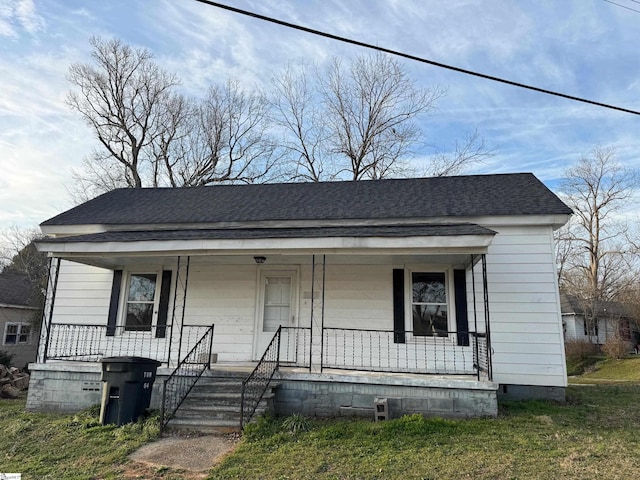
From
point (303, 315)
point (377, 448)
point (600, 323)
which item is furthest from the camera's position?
point (600, 323)

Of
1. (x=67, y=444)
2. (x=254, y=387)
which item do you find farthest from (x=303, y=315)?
(x=67, y=444)

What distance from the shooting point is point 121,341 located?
350 inches

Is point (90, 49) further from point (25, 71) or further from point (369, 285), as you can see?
point (369, 285)

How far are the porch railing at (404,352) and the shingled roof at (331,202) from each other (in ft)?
8.10

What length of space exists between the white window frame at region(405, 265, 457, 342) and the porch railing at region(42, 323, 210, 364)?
4318mm

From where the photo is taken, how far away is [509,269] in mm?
8062

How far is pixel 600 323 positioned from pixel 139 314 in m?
28.9

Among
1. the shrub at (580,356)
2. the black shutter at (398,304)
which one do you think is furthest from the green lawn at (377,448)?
the shrub at (580,356)

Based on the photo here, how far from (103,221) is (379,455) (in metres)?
8.02

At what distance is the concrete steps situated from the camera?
5984 mm

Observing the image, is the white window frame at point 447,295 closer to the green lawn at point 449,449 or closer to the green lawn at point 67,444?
the green lawn at point 449,449

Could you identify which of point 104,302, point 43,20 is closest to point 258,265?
point 104,302

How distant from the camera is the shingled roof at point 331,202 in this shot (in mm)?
8633

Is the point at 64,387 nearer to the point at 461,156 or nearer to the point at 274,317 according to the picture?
the point at 274,317
